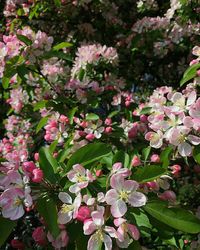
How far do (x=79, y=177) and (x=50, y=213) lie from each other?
0.13 meters

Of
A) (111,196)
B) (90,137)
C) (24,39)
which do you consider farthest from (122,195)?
(24,39)

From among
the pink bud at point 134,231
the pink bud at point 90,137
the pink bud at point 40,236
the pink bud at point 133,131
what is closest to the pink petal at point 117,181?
the pink bud at point 134,231

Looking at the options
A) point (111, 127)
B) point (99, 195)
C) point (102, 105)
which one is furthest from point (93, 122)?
point (99, 195)

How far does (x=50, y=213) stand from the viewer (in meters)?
1.07

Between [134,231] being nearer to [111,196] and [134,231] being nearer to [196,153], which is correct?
[111,196]

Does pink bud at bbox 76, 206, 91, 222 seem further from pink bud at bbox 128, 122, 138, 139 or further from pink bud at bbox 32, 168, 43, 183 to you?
pink bud at bbox 128, 122, 138, 139

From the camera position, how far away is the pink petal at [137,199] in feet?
3.56

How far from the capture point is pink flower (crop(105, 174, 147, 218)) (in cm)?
105

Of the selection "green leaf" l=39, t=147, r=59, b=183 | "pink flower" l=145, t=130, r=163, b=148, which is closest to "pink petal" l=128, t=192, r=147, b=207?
"green leaf" l=39, t=147, r=59, b=183

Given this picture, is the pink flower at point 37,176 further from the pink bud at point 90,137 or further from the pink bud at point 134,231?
the pink bud at point 90,137

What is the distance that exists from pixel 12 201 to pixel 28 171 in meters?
0.13

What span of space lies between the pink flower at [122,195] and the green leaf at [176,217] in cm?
4

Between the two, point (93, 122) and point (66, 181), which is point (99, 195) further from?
point (93, 122)

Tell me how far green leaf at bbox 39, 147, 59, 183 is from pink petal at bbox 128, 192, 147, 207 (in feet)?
0.82
